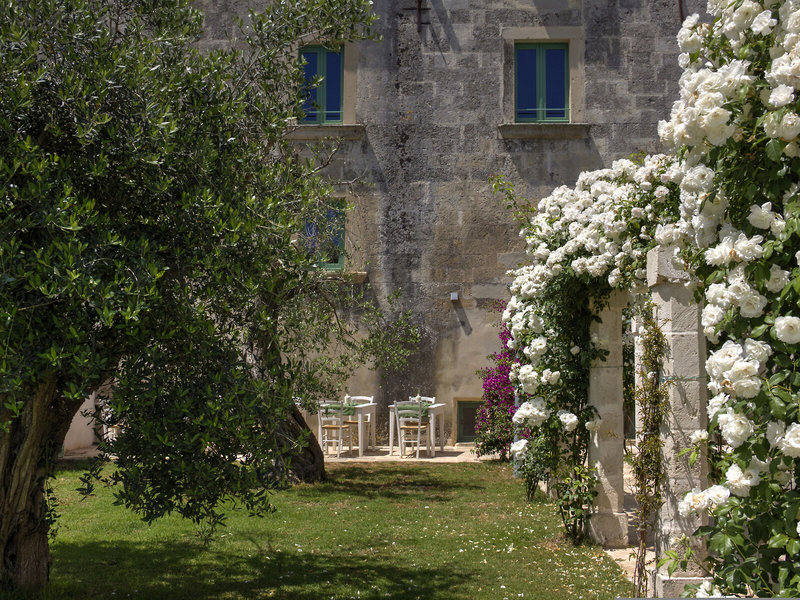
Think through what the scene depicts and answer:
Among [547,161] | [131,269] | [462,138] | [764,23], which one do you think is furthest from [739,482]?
[462,138]

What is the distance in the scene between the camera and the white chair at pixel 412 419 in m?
12.3

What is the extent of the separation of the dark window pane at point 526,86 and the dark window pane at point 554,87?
0.21 meters

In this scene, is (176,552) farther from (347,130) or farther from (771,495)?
(347,130)

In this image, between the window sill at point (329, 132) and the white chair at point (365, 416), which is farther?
the window sill at point (329, 132)

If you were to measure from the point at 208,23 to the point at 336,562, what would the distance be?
10.1m

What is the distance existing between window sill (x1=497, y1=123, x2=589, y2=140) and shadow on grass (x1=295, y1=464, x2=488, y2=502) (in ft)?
18.0

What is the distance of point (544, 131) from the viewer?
13227mm

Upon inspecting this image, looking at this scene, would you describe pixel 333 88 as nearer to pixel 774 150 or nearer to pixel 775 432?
pixel 774 150

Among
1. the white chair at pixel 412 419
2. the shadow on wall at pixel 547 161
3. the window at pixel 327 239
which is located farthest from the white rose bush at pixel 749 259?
the shadow on wall at pixel 547 161

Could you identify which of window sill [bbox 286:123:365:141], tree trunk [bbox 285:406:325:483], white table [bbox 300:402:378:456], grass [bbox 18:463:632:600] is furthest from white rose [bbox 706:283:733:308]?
window sill [bbox 286:123:365:141]

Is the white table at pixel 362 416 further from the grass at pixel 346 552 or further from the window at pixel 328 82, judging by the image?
the window at pixel 328 82

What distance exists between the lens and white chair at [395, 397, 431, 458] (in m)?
12.3

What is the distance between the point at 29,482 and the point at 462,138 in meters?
9.92

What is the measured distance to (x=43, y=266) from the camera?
12.2ft
